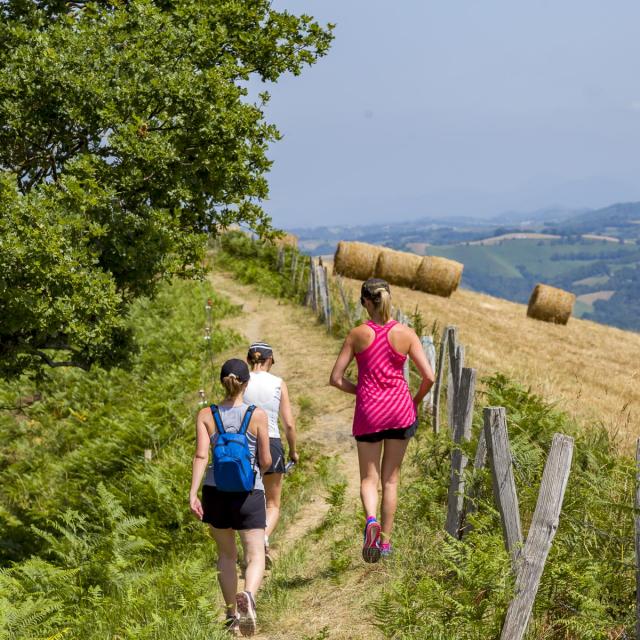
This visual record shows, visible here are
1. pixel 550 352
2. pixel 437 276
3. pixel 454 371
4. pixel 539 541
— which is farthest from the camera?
pixel 437 276

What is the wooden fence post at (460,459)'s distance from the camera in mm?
6980

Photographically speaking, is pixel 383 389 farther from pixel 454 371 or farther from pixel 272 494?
pixel 454 371

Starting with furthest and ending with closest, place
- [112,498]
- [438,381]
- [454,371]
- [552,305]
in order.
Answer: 1. [552,305]
2. [438,381]
3. [454,371]
4. [112,498]

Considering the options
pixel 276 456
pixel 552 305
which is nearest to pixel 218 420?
pixel 276 456

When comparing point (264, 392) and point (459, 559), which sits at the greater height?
point (264, 392)

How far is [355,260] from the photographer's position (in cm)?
3462

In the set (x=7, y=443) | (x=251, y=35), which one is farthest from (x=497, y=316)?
(x=251, y=35)

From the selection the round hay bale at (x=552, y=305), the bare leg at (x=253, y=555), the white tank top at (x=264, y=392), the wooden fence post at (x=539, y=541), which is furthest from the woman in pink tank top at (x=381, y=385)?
the round hay bale at (x=552, y=305)

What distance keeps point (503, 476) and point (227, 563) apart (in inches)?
91.4

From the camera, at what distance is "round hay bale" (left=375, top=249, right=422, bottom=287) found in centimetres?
A: 3450

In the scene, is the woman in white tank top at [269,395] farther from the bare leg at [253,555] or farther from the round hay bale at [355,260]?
the round hay bale at [355,260]

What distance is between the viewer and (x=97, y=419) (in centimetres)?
1739

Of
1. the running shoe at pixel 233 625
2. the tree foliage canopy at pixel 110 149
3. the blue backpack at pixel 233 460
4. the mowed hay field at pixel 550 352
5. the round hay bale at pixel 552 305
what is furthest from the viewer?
the round hay bale at pixel 552 305

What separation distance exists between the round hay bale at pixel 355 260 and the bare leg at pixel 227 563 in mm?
28436
